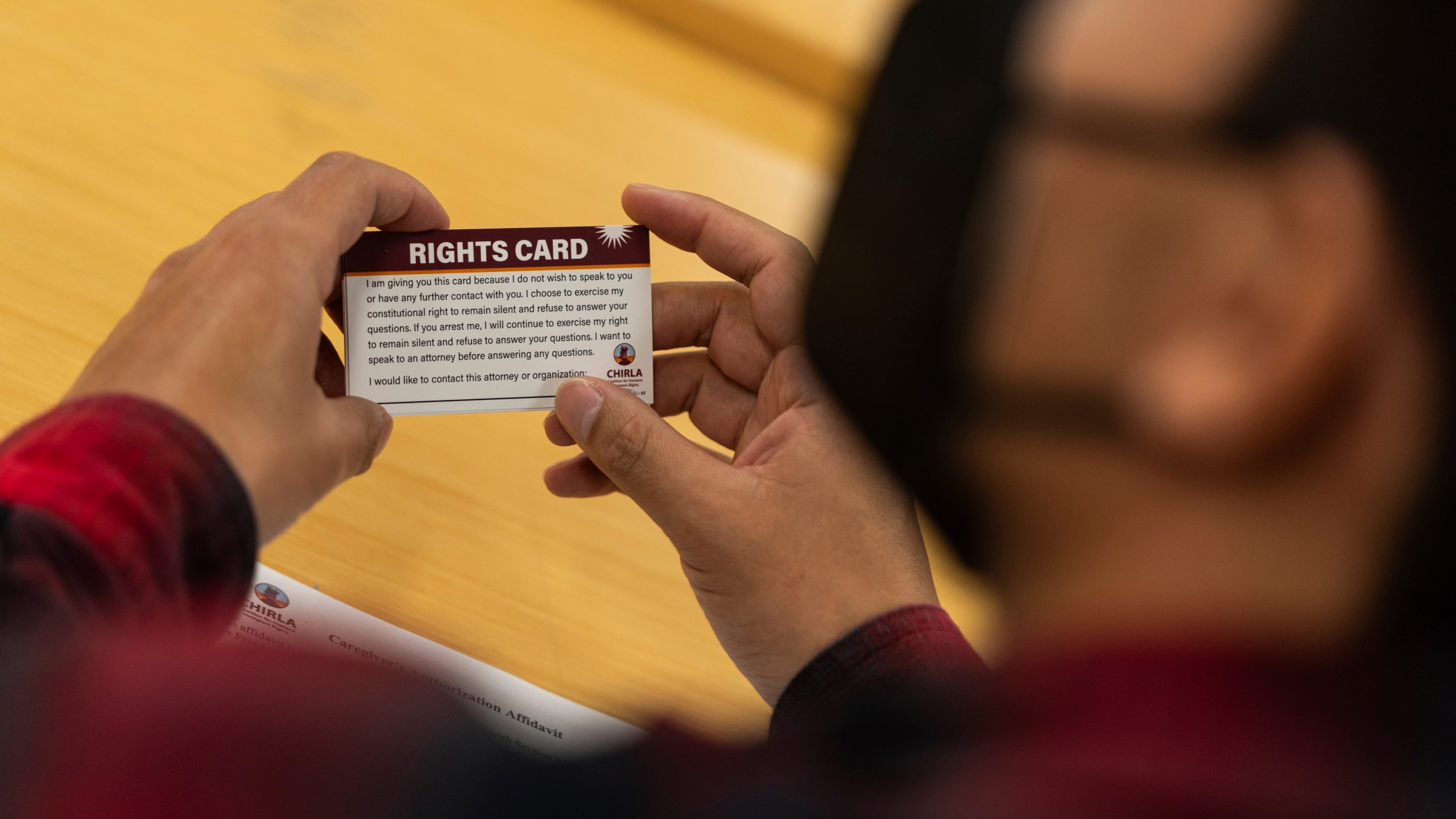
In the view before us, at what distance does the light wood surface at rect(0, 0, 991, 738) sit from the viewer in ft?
1.95

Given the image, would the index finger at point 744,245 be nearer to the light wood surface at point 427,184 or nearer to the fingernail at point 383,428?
the light wood surface at point 427,184

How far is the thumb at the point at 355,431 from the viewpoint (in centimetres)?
45

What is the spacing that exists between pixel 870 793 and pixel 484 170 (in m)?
0.61

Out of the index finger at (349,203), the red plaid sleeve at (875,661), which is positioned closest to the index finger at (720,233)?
the index finger at (349,203)

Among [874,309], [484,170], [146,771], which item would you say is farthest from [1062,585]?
[484,170]

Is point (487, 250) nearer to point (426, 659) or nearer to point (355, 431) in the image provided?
point (355, 431)

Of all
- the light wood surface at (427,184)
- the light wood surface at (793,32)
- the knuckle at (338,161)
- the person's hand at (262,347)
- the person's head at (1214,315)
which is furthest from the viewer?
the light wood surface at (793,32)

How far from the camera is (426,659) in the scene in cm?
57

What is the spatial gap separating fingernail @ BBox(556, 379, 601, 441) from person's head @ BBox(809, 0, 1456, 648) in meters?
0.27

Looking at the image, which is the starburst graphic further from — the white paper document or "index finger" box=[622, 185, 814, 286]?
the white paper document

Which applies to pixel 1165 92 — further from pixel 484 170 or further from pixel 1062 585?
pixel 484 170

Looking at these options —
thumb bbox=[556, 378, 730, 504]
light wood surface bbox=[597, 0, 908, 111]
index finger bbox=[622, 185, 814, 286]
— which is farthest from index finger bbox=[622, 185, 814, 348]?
light wood surface bbox=[597, 0, 908, 111]

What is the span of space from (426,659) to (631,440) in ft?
0.72

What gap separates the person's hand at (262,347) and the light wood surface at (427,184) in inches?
5.6
